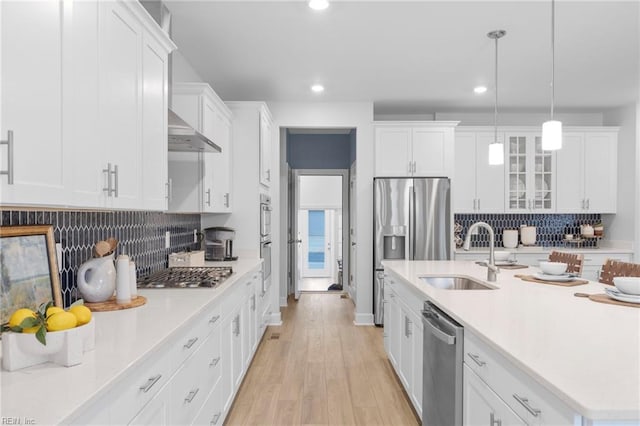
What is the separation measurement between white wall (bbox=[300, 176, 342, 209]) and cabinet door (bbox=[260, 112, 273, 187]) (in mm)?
3801

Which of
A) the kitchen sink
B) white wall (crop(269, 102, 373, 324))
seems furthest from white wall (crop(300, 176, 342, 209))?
the kitchen sink

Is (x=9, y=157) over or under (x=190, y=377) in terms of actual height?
over

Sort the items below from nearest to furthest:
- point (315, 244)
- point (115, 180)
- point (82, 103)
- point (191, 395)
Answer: point (82, 103) → point (115, 180) → point (191, 395) → point (315, 244)

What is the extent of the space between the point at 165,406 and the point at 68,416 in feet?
2.13

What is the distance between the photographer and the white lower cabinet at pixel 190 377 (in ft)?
3.70

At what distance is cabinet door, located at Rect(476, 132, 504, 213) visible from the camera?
17.3ft

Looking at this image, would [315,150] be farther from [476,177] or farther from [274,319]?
[274,319]

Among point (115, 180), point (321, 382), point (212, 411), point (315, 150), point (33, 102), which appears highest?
point (315, 150)

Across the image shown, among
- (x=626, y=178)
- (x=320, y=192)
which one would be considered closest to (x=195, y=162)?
(x=626, y=178)

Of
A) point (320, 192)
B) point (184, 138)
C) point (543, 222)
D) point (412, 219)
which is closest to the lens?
point (184, 138)

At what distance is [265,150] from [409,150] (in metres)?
1.81

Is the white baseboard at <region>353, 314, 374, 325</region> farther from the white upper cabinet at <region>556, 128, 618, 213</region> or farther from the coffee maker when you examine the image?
the white upper cabinet at <region>556, 128, 618, 213</region>

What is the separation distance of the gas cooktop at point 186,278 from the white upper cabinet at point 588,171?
4.71m

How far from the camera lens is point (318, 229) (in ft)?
35.0
